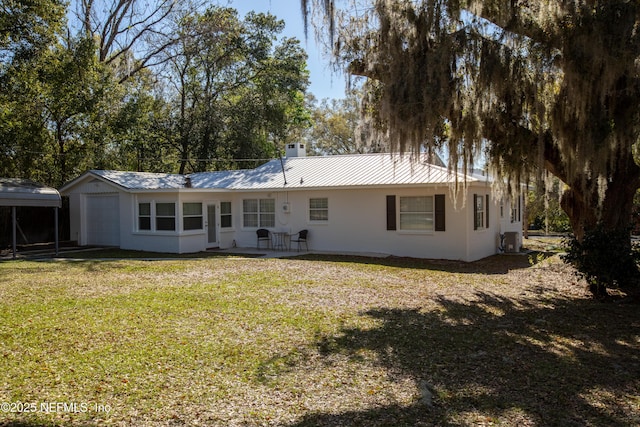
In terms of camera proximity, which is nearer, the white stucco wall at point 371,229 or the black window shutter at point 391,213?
the white stucco wall at point 371,229

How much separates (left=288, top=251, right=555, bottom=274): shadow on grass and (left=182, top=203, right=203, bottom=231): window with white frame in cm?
413

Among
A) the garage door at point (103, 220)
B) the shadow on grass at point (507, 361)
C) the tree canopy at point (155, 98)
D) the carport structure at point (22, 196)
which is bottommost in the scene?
the shadow on grass at point (507, 361)

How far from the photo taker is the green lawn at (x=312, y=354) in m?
3.93

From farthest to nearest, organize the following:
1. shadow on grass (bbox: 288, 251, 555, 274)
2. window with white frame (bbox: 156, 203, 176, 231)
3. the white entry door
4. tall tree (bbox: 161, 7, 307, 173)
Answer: tall tree (bbox: 161, 7, 307, 173) → the white entry door → window with white frame (bbox: 156, 203, 176, 231) → shadow on grass (bbox: 288, 251, 555, 274)

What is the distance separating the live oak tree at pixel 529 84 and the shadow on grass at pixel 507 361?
6.62 ft

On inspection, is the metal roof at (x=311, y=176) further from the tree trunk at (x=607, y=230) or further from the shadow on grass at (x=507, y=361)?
the shadow on grass at (x=507, y=361)

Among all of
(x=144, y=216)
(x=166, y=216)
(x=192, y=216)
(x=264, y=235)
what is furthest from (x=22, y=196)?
(x=264, y=235)

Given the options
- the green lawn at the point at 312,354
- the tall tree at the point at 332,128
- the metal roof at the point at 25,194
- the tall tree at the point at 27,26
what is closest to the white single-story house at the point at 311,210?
the metal roof at the point at 25,194

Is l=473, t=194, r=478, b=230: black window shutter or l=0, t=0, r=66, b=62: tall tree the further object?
→ l=0, t=0, r=66, b=62: tall tree

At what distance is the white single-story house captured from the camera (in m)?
14.1

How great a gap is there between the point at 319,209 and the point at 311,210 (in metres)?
0.31

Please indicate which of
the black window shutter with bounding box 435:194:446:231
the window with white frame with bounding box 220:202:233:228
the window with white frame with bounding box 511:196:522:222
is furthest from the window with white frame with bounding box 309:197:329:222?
the window with white frame with bounding box 511:196:522:222

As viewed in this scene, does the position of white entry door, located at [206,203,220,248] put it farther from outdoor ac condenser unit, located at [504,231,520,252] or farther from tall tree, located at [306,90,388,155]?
tall tree, located at [306,90,388,155]

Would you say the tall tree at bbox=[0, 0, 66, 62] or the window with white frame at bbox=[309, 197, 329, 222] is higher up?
the tall tree at bbox=[0, 0, 66, 62]
